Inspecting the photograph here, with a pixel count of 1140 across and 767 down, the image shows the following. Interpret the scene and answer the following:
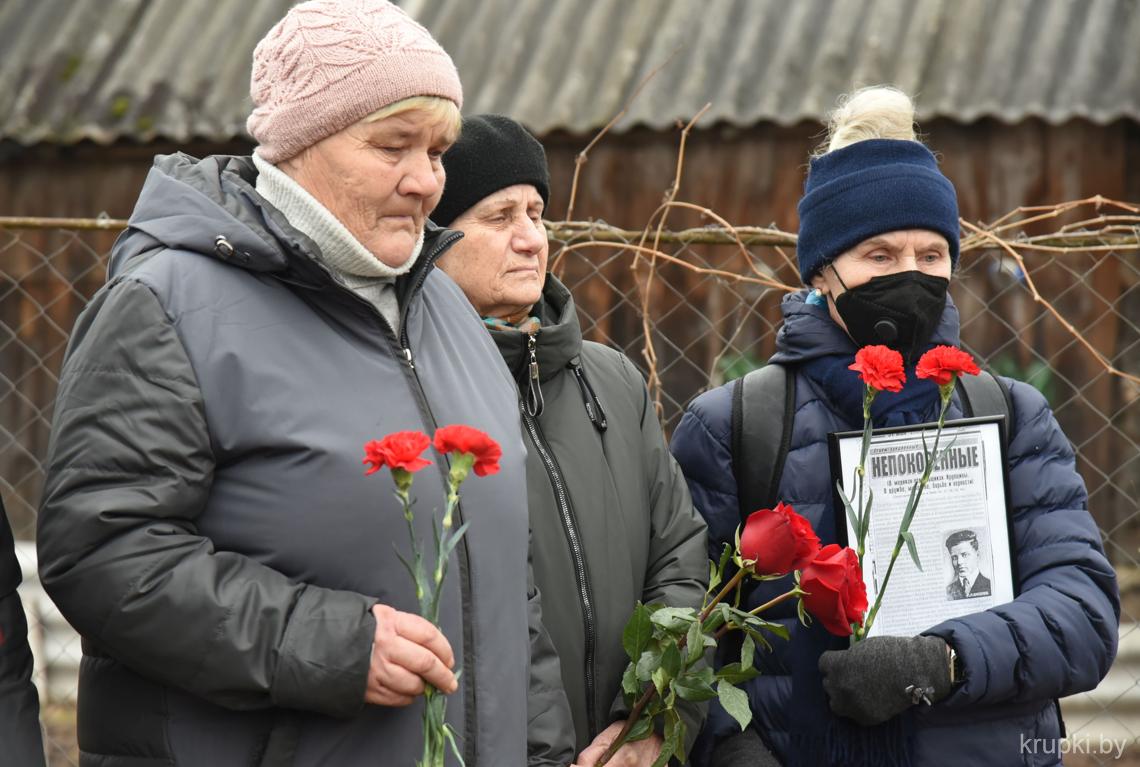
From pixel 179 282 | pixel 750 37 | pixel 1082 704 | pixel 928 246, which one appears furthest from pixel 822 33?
pixel 179 282

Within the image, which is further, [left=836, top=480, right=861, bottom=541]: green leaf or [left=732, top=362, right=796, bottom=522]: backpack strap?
[left=732, top=362, right=796, bottom=522]: backpack strap

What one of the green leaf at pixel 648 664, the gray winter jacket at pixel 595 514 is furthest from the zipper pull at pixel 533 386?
the green leaf at pixel 648 664

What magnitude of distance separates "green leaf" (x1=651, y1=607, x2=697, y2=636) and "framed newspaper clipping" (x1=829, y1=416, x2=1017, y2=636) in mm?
426

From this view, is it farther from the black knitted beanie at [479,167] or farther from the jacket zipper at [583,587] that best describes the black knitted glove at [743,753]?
the black knitted beanie at [479,167]

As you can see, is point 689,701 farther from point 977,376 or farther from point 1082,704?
point 1082,704

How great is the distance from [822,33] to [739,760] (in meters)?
4.32

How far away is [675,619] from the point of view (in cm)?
232

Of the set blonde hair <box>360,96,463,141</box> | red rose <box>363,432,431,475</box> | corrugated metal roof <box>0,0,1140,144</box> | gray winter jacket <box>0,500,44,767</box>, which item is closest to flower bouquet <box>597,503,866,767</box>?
red rose <box>363,432,431,475</box>

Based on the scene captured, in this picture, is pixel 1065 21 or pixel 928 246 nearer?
pixel 928 246

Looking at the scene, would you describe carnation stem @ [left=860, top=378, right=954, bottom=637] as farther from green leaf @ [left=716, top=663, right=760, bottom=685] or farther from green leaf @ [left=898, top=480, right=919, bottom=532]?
green leaf @ [left=716, top=663, right=760, bottom=685]

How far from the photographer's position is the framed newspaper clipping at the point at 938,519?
2.57 m

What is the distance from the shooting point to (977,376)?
2766 mm

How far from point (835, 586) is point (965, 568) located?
1.53ft

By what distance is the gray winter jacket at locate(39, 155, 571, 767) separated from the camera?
73.7 inches
